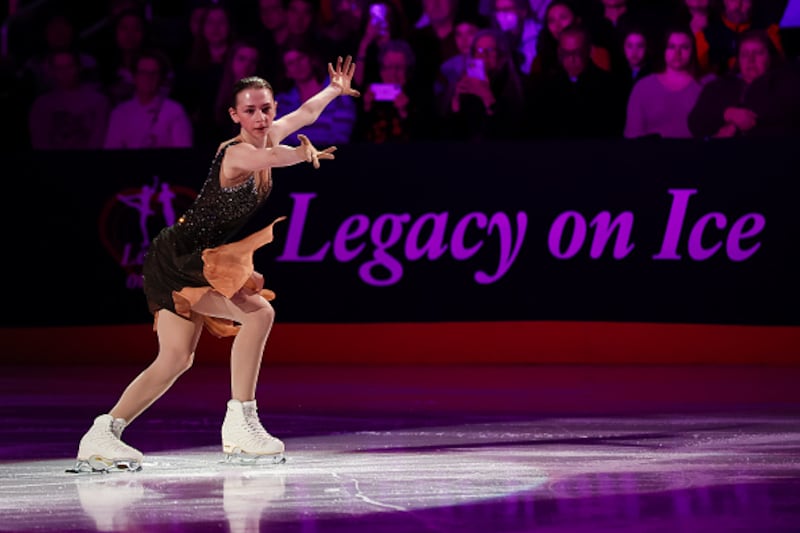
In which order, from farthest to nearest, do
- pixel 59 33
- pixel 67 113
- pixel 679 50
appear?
pixel 59 33
pixel 67 113
pixel 679 50

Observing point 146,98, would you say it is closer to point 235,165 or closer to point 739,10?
point 739,10

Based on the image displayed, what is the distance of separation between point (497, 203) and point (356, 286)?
115 cm

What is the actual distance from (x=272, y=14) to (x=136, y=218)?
195 cm

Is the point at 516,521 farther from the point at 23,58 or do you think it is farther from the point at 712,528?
the point at 23,58

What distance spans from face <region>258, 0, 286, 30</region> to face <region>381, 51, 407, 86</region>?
3.74 ft

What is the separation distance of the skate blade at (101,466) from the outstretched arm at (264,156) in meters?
1.20

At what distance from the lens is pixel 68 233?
11461 mm

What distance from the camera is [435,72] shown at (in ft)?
37.7

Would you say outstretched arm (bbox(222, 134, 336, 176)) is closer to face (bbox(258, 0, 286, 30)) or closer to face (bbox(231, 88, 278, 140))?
face (bbox(231, 88, 278, 140))

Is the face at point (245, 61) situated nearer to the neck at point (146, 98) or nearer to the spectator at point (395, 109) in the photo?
the neck at point (146, 98)

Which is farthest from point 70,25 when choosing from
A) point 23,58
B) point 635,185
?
point 635,185

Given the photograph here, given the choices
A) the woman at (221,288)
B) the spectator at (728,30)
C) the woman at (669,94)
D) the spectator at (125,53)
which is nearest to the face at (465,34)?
the woman at (669,94)

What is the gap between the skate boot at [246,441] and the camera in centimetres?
632

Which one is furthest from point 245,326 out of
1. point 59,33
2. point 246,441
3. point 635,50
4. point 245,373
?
point 59,33
